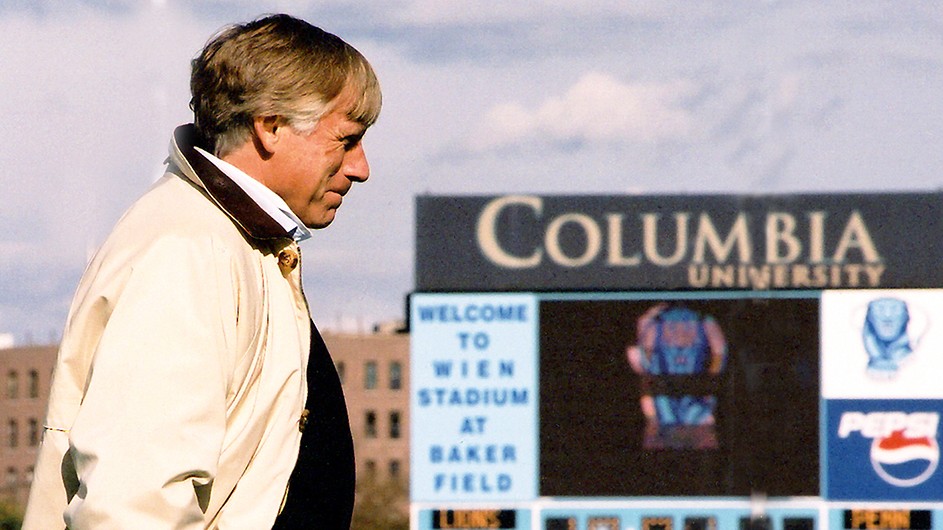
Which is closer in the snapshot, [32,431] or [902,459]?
[902,459]

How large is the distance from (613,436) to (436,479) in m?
2.01

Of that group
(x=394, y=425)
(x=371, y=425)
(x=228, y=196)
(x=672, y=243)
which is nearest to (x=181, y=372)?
(x=228, y=196)

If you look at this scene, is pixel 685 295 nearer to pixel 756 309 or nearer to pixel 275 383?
pixel 756 309

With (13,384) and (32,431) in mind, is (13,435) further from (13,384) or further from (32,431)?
(13,384)

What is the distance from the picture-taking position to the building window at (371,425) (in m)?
55.5

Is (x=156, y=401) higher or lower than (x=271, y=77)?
lower

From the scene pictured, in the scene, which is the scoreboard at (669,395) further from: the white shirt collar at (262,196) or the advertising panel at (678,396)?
the white shirt collar at (262,196)

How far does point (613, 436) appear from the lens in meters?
13.5

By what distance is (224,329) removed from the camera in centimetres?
159

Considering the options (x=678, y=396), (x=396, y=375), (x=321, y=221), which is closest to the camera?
(x=321, y=221)

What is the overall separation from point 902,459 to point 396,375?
41.6m

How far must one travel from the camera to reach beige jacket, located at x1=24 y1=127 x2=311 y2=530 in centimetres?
151

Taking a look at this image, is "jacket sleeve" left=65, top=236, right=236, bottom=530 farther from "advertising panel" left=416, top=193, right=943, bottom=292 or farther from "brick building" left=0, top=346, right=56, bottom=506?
"brick building" left=0, top=346, right=56, bottom=506

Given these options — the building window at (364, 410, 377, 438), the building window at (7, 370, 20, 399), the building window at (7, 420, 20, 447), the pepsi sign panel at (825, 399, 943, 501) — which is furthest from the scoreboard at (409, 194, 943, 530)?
the building window at (364, 410, 377, 438)
